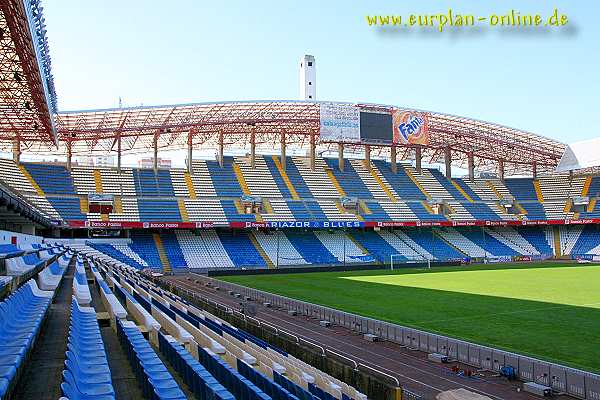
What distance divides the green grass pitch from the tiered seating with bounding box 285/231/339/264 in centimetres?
777

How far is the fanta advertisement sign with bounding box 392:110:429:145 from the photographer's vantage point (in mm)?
62375

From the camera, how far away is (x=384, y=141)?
2501 inches

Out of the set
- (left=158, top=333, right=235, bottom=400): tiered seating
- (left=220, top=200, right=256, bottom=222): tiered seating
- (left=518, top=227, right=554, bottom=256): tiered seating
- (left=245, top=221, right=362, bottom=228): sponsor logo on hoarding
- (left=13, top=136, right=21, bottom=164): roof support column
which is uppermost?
(left=13, top=136, right=21, bottom=164): roof support column

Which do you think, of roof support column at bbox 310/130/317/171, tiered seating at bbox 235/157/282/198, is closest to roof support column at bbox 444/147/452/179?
roof support column at bbox 310/130/317/171

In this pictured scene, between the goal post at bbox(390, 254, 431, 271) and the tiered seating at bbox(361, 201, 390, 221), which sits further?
the tiered seating at bbox(361, 201, 390, 221)

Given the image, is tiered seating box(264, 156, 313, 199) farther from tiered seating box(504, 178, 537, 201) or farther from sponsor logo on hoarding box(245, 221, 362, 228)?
tiered seating box(504, 178, 537, 201)

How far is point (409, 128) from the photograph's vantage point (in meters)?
62.6

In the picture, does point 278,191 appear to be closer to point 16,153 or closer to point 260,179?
point 260,179

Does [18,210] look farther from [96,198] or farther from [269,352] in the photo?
[96,198]

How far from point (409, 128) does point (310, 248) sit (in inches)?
728

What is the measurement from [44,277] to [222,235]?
1689 inches

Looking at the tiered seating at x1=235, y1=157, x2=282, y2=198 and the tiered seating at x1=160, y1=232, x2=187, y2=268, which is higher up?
the tiered seating at x1=235, y1=157, x2=282, y2=198

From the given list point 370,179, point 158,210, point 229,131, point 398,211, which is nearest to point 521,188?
point 398,211

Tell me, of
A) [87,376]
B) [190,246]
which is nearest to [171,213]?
[190,246]
